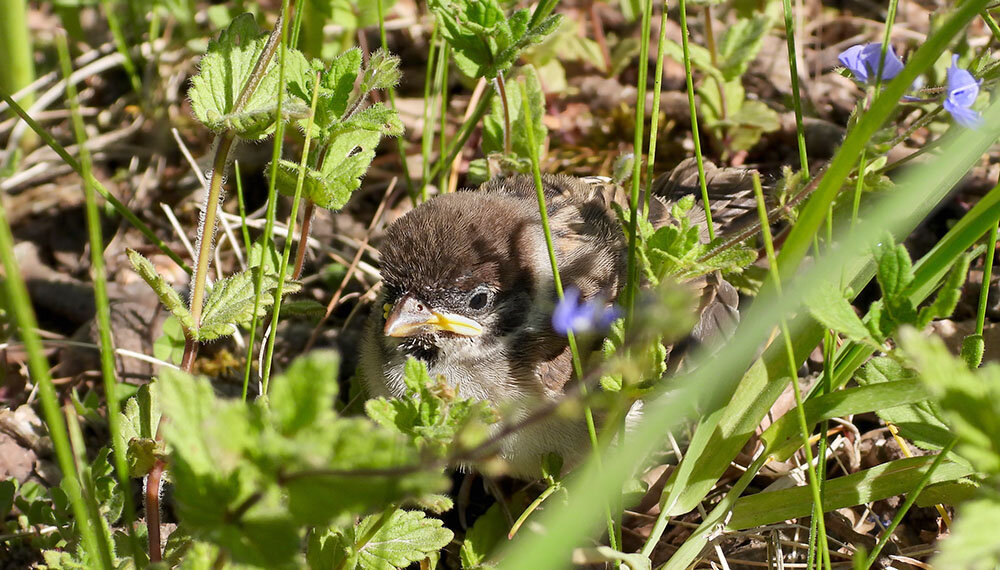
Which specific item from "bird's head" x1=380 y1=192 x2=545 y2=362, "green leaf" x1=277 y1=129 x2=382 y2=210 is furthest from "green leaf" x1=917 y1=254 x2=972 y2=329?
"green leaf" x1=277 y1=129 x2=382 y2=210

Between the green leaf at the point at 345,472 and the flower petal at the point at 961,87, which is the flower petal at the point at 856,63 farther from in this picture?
the green leaf at the point at 345,472

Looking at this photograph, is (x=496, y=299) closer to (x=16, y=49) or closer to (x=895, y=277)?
(x=895, y=277)

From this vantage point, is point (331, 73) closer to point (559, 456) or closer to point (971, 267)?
point (559, 456)

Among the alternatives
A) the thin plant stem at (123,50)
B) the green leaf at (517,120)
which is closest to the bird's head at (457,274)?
the green leaf at (517,120)

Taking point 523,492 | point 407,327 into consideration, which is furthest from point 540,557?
point 523,492

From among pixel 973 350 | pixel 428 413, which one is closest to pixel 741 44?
pixel 973 350

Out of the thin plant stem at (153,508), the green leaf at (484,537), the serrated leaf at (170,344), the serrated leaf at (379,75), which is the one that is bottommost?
the green leaf at (484,537)
